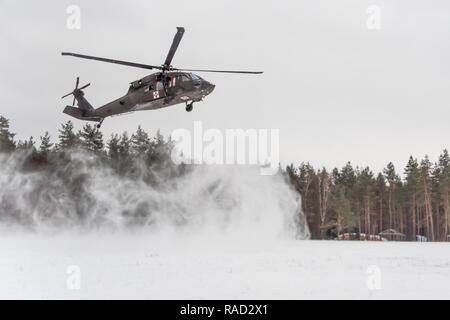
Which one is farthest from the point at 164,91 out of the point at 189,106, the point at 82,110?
the point at 82,110

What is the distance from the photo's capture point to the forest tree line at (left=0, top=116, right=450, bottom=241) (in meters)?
62.0

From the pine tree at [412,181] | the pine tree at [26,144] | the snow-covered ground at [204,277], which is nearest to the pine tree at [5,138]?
the pine tree at [26,144]

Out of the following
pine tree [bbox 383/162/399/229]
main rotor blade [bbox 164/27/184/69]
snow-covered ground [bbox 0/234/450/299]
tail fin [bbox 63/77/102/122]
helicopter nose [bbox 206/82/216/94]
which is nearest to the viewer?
snow-covered ground [bbox 0/234/450/299]

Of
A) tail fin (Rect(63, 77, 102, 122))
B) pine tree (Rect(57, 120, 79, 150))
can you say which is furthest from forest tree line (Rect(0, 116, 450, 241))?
tail fin (Rect(63, 77, 102, 122))

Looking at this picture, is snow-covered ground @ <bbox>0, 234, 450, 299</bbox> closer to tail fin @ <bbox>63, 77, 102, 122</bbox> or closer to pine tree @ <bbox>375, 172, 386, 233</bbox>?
tail fin @ <bbox>63, 77, 102, 122</bbox>

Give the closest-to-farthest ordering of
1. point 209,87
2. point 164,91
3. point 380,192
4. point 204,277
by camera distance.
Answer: point 204,277 → point 209,87 → point 164,91 → point 380,192

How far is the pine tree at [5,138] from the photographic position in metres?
54.8

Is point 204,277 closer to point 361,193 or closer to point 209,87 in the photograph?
point 209,87

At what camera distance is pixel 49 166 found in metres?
51.8

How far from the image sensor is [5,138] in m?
56.8

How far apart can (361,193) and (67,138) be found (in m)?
48.5

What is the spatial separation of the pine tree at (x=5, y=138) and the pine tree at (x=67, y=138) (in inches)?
211
